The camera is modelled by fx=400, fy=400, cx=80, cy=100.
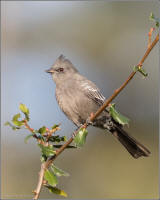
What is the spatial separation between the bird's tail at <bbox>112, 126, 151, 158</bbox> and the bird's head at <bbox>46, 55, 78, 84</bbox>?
1.15 meters

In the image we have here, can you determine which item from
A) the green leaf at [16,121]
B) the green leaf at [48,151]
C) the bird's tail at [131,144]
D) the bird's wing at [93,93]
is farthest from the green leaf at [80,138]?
the bird's wing at [93,93]

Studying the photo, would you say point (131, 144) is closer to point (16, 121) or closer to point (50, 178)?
point (16, 121)

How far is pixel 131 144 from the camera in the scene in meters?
5.64

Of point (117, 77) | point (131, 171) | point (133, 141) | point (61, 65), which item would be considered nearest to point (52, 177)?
point (133, 141)

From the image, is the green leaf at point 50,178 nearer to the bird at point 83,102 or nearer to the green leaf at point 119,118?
the green leaf at point 119,118

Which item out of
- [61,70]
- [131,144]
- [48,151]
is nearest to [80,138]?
[48,151]

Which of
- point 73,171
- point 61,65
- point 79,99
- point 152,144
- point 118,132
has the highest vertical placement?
point 61,65

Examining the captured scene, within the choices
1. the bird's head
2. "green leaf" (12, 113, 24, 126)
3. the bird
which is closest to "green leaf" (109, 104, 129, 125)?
"green leaf" (12, 113, 24, 126)

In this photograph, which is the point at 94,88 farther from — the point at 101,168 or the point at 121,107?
the point at 121,107

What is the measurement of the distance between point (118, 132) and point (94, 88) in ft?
2.52

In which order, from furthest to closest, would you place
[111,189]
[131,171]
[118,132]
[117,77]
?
[117,77] < [131,171] < [111,189] < [118,132]

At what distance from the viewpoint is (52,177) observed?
2539 millimetres

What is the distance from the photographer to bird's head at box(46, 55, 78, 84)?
6.28 metres

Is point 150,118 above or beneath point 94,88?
beneath
